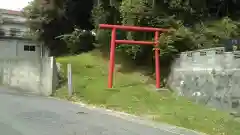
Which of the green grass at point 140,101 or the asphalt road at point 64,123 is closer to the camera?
the asphalt road at point 64,123

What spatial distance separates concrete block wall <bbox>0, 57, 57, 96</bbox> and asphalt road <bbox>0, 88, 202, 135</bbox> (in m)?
6.53

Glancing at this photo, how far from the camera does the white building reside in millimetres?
39966

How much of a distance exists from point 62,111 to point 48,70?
7.66 m

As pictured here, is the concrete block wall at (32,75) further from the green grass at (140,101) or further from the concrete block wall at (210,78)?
the concrete block wall at (210,78)

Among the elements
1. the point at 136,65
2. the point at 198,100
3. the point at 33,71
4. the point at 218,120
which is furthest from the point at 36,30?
the point at 218,120

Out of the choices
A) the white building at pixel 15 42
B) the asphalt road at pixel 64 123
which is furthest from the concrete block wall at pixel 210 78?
the white building at pixel 15 42

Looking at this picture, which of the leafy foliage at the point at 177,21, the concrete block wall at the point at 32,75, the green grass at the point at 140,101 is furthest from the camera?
the concrete block wall at the point at 32,75

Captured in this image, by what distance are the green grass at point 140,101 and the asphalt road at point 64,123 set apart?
1.48 m

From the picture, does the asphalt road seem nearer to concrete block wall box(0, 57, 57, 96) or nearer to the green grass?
the green grass

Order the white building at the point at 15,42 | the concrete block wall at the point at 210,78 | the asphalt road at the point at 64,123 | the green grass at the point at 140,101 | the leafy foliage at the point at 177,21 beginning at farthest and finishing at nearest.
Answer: the white building at the point at 15,42, the leafy foliage at the point at 177,21, the concrete block wall at the point at 210,78, the green grass at the point at 140,101, the asphalt road at the point at 64,123

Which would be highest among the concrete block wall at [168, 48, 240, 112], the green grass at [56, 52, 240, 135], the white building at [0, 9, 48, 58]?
the white building at [0, 9, 48, 58]

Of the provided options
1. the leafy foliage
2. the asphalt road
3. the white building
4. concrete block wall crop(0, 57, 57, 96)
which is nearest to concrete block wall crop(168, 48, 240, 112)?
the leafy foliage

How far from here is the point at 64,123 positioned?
10430 millimetres

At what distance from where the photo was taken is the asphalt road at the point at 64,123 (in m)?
9.21
